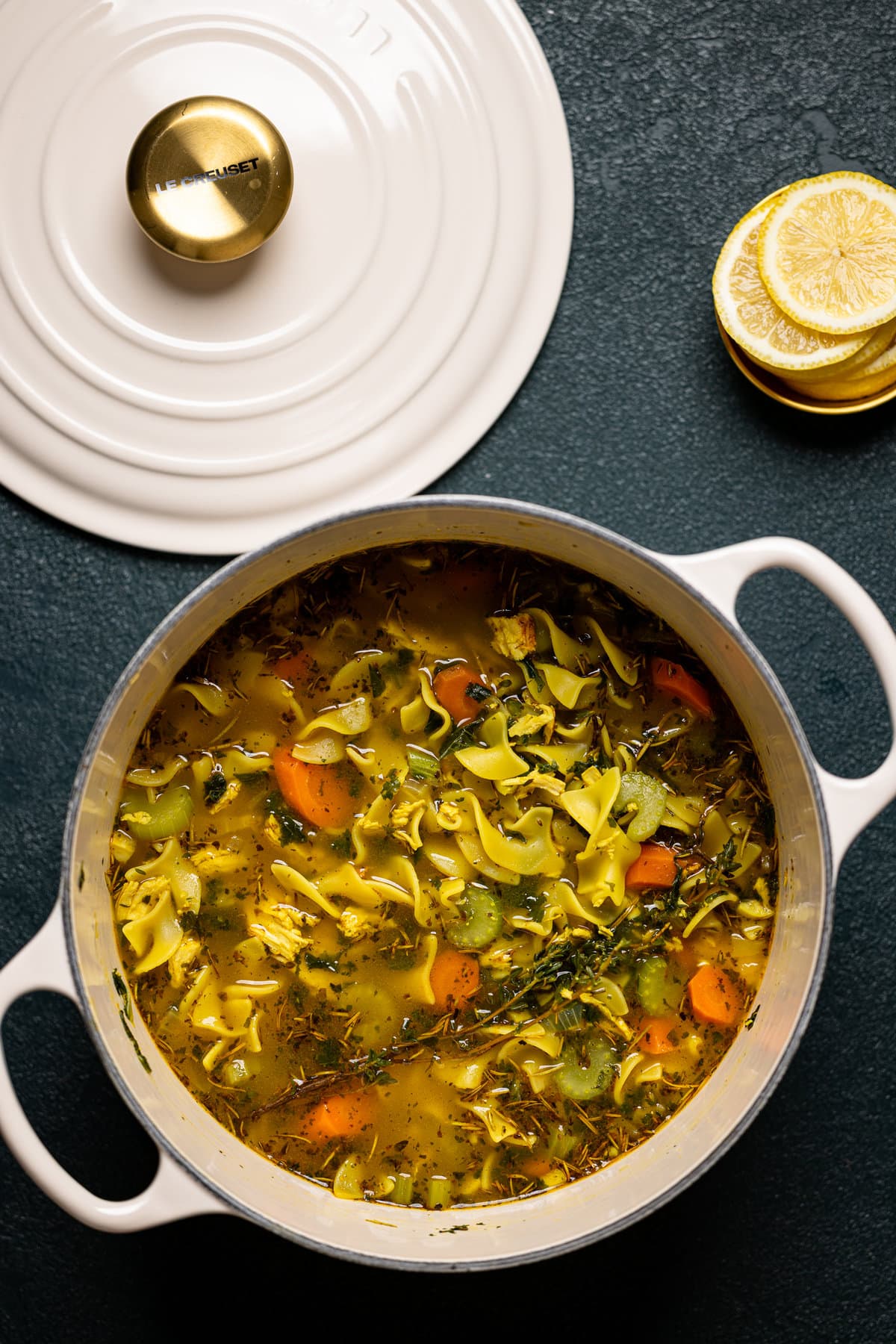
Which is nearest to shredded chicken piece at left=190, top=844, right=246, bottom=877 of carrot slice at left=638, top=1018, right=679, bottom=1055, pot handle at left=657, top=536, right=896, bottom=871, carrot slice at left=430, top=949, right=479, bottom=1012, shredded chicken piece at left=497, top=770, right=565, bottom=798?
carrot slice at left=430, top=949, right=479, bottom=1012

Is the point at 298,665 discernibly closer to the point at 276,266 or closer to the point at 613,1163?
the point at 276,266

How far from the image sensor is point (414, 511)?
1.89 meters

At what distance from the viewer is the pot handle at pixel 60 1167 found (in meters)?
1.79

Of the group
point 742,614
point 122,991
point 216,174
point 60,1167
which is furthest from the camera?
point 742,614

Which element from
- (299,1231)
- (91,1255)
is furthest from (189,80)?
(91,1255)

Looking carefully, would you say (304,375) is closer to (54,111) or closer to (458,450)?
(458,450)

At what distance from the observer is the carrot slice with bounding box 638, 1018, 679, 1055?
220cm

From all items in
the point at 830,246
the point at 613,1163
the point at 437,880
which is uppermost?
the point at 830,246

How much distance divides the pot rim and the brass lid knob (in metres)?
0.63

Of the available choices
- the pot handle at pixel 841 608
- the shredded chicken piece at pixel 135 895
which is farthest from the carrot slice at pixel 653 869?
the shredded chicken piece at pixel 135 895

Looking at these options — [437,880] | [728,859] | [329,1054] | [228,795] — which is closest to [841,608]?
[728,859]

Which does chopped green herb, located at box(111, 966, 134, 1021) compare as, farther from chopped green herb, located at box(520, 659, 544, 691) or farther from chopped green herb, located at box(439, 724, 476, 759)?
chopped green herb, located at box(520, 659, 544, 691)

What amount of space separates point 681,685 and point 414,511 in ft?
2.19

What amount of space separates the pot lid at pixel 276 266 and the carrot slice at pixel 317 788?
45 cm
